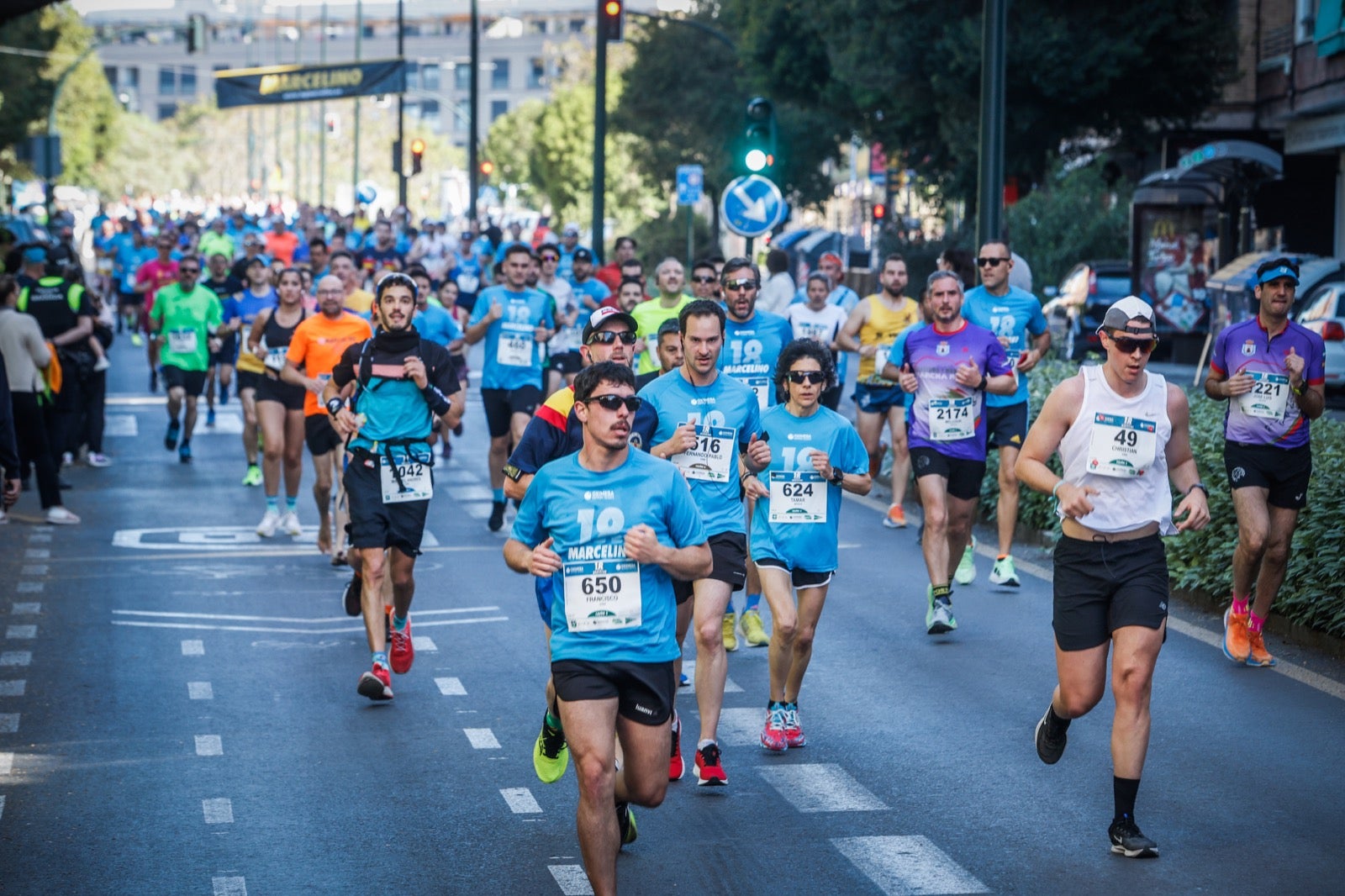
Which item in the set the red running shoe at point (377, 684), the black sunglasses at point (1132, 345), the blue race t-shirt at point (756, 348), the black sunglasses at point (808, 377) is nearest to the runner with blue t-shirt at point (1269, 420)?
the blue race t-shirt at point (756, 348)

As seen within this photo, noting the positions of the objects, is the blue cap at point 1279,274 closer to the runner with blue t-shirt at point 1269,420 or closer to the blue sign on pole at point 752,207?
the runner with blue t-shirt at point 1269,420

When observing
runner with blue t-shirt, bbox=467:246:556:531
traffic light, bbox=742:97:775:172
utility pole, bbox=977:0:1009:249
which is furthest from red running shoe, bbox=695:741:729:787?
traffic light, bbox=742:97:775:172

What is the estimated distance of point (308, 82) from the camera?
146ft

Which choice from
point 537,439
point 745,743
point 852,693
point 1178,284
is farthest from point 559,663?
point 1178,284

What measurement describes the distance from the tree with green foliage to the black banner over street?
9945mm

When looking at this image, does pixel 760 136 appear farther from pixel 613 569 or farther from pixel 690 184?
pixel 613 569

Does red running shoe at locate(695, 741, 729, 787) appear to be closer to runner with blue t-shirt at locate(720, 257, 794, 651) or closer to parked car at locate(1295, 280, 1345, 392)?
runner with blue t-shirt at locate(720, 257, 794, 651)

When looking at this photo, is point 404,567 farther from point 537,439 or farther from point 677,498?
point 677,498

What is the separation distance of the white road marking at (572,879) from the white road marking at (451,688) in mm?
2849

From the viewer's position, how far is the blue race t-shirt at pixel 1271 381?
975 centimetres

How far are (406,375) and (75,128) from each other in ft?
205

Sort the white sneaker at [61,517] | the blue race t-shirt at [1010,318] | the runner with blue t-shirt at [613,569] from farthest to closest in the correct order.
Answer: the white sneaker at [61,517] < the blue race t-shirt at [1010,318] < the runner with blue t-shirt at [613,569]

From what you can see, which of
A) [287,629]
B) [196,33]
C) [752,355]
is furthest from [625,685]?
[196,33]

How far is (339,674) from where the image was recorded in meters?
9.94
